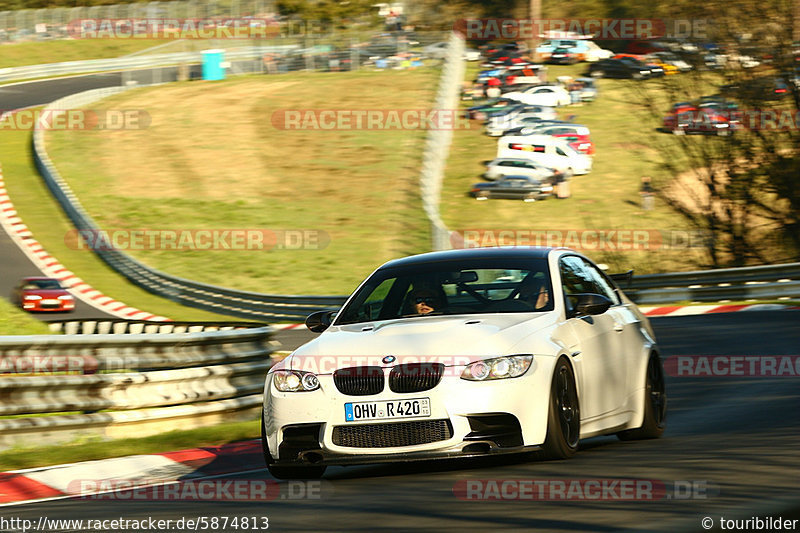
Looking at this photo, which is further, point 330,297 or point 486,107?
point 486,107

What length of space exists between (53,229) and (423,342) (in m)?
30.8

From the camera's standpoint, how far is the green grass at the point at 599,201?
31250 mm

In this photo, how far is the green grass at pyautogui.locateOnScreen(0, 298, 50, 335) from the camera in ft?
52.7

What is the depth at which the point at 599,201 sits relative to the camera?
134ft

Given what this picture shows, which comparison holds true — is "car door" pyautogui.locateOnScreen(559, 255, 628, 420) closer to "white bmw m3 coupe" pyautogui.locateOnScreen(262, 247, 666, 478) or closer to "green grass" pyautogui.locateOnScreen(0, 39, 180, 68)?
"white bmw m3 coupe" pyautogui.locateOnScreen(262, 247, 666, 478)

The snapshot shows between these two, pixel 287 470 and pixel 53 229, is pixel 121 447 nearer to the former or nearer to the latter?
pixel 287 470

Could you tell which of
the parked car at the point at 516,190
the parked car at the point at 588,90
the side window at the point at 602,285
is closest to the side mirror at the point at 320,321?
the side window at the point at 602,285

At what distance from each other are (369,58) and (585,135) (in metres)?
17.1

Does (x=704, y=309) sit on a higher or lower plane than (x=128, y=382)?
lower

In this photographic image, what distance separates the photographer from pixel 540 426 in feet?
24.8

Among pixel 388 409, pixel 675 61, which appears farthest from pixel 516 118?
pixel 388 409

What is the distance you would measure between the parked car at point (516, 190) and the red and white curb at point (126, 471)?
31.6 metres

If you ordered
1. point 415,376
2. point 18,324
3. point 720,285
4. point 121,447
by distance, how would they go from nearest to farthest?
point 415,376
point 121,447
point 18,324
point 720,285

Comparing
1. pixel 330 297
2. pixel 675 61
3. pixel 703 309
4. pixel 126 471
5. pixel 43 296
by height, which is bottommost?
pixel 43 296
